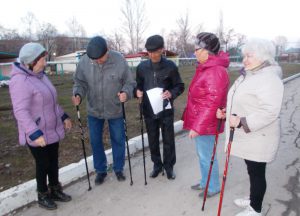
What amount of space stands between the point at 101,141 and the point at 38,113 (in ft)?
3.70

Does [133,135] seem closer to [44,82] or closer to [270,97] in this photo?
[44,82]

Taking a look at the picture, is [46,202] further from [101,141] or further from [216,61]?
[216,61]

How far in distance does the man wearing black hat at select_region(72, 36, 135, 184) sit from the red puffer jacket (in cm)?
97

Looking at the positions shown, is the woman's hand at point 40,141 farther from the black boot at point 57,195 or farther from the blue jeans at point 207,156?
the blue jeans at point 207,156

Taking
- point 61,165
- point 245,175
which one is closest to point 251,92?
point 245,175

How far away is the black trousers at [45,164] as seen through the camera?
10.4 ft

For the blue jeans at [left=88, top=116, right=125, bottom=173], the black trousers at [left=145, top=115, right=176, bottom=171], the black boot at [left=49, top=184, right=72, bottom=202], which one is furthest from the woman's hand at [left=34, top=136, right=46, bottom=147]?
the black trousers at [left=145, top=115, right=176, bottom=171]

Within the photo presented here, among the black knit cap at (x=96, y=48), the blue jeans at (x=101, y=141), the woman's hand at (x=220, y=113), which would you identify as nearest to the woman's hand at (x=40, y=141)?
the blue jeans at (x=101, y=141)

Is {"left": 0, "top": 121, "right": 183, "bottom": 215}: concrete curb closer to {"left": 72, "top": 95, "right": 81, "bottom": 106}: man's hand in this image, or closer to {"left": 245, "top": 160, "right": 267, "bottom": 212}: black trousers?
{"left": 72, "top": 95, "right": 81, "bottom": 106}: man's hand

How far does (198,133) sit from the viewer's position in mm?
3043

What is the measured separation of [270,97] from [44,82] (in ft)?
7.45

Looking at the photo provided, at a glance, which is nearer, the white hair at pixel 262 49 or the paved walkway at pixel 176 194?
the white hair at pixel 262 49

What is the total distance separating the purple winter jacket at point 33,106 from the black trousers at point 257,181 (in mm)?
2087

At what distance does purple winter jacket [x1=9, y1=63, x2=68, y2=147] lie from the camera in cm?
289
